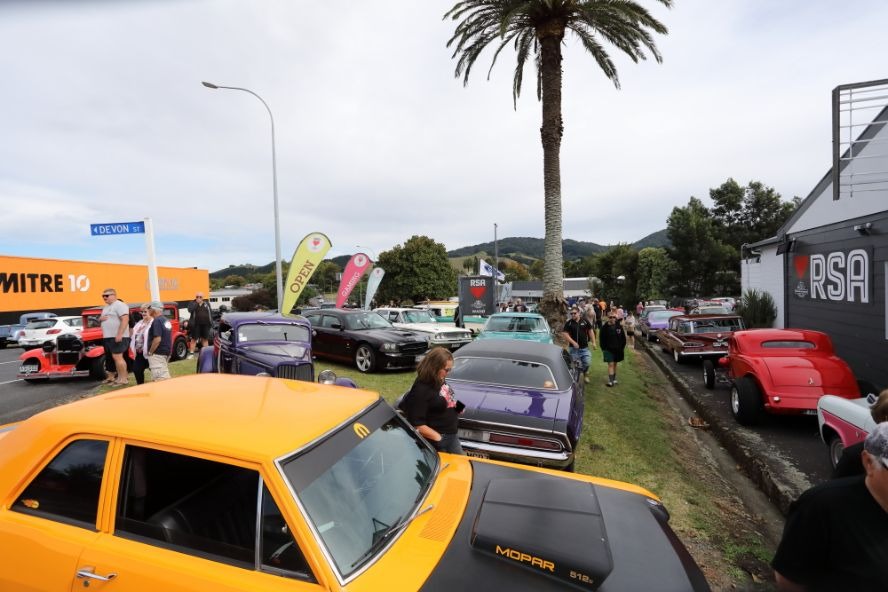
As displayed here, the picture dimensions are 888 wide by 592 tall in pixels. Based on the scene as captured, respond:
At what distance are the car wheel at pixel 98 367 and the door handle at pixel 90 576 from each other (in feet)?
33.4

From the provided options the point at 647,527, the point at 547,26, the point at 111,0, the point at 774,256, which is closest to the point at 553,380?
the point at 647,527

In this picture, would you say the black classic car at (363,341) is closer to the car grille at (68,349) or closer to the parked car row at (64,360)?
the parked car row at (64,360)

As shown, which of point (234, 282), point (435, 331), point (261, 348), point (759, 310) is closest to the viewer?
point (261, 348)

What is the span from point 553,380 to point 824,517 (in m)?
3.88

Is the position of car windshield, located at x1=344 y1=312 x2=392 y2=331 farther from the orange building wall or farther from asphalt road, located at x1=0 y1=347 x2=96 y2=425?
the orange building wall

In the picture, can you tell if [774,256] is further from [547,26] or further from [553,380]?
[553,380]

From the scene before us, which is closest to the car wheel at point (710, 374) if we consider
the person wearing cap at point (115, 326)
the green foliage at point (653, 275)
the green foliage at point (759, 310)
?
the green foliage at point (759, 310)

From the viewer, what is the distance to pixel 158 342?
7.37m

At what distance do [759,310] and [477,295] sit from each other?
36.1ft

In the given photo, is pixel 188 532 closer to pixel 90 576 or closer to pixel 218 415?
pixel 90 576

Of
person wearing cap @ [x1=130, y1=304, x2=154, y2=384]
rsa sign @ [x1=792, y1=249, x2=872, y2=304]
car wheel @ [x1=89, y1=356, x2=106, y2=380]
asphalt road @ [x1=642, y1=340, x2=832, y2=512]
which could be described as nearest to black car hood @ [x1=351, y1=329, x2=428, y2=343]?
person wearing cap @ [x1=130, y1=304, x2=154, y2=384]

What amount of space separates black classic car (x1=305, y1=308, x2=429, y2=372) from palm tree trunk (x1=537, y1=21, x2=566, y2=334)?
12.5ft

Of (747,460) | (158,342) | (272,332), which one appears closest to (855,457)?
(747,460)

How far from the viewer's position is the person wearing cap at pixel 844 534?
163cm
